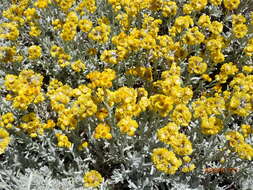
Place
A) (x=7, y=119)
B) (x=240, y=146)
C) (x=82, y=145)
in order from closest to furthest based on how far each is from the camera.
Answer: (x=240, y=146), (x=7, y=119), (x=82, y=145)

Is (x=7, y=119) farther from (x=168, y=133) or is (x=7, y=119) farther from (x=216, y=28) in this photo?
(x=216, y=28)

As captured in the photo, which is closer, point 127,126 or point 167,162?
point 167,162

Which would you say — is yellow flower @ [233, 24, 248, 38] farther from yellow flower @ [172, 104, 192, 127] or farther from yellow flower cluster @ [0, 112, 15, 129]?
yellow flower cluster @ [0, 112, 15, 129]

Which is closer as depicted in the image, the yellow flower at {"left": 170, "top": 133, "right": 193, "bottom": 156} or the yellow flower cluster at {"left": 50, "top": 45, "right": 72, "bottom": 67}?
the yellow flower at {"left": 170, "top": 133, "right": 193, "bottom": 156}

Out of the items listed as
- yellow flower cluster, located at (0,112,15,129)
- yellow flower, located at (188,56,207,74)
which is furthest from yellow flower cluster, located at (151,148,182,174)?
yellow flower cluster, located at (0,112,15,129)

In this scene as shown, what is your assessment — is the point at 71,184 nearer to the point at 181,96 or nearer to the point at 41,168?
the point at 41,168

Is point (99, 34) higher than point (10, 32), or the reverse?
point (10, 32)

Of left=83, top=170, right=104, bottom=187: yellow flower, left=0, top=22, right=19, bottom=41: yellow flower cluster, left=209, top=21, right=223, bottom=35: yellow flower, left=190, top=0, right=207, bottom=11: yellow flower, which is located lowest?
left=83, top=170, right=104, bottom=187: yellow flower

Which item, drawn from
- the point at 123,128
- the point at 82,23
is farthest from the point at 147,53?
the point at 123,128

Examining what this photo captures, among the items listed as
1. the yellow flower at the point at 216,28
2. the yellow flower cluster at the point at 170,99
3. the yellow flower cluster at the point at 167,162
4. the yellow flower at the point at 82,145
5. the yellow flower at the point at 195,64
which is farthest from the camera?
the yellow flower at the point at 216,28

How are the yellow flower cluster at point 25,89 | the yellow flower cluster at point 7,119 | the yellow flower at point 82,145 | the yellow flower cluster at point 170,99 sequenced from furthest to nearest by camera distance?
1. the yellow flower at point 82,145
2. the yellow flower cluster at point 7,119
3. the yellow flower cluster at point 25,89
4. the yellow flower cluster at point 170,99

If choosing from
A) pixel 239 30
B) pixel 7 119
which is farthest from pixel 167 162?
pixel 239 30

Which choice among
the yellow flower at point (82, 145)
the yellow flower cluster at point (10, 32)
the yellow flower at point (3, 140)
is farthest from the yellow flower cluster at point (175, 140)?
the yellow flower cluster at point (10, 32)

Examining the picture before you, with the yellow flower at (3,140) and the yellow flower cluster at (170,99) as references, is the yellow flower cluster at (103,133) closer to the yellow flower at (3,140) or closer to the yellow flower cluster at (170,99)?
the yellow flower cluster at (170,99)
